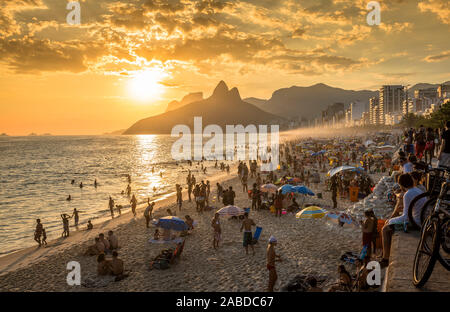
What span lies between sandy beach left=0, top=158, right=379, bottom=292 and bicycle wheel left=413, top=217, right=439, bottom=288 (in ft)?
17.1

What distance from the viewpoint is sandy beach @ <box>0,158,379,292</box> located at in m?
9.61

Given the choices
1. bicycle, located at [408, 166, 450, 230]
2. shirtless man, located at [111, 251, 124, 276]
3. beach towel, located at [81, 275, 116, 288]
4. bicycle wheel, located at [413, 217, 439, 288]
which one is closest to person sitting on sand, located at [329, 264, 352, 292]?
bicycle, located at [408, 166, 450, 230]

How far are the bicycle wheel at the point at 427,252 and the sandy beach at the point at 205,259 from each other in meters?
5.21

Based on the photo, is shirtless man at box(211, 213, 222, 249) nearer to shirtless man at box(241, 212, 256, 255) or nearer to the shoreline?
shirtless man at box(241, 212, 256, 255)

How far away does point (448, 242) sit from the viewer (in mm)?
4250

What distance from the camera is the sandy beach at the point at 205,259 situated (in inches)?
378

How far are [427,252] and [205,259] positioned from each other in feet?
30.0

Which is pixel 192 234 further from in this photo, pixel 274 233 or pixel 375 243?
pixel 375 243

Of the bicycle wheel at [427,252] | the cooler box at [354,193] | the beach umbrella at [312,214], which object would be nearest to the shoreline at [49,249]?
the beach umbrella at [312,214]

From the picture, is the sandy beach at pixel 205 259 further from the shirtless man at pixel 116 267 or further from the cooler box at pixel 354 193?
the cooler box at pixel 354 193

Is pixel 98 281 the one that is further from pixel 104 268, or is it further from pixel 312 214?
pixel 312 214

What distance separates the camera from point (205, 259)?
37.8 feet
